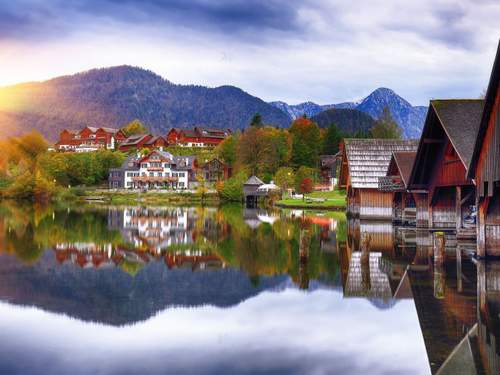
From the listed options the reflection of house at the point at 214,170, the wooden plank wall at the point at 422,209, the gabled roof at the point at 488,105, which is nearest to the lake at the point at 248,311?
the gabled roof at the point at 488,105

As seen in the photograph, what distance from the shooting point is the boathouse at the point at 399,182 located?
142ft

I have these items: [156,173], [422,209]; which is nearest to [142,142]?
[156,173]

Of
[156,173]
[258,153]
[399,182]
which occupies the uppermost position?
[258,153]

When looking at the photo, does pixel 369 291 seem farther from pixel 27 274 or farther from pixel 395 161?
pixel 395 161

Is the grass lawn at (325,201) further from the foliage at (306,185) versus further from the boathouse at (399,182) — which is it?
the boathouse at (399,182)

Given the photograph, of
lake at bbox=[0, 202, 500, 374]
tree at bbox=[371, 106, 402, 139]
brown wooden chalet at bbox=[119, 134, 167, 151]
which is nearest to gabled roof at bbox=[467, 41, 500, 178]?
lake at bbox=[0, 202, 500, 374]

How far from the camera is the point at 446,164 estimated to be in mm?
34344

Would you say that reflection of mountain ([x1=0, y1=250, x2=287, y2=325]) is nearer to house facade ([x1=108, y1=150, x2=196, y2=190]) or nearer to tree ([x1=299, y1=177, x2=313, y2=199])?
tree ([x1=299, y1=177, x2=313, y2=199])

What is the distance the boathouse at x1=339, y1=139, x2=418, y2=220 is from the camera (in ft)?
168

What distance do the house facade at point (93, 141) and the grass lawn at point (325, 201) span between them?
94.0m

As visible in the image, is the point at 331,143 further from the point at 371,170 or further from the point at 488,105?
the point at 488,105

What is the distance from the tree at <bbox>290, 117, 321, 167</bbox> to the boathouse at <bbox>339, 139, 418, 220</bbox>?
64478mm

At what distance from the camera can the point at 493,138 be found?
2369 cm

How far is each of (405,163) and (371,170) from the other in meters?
7.81
